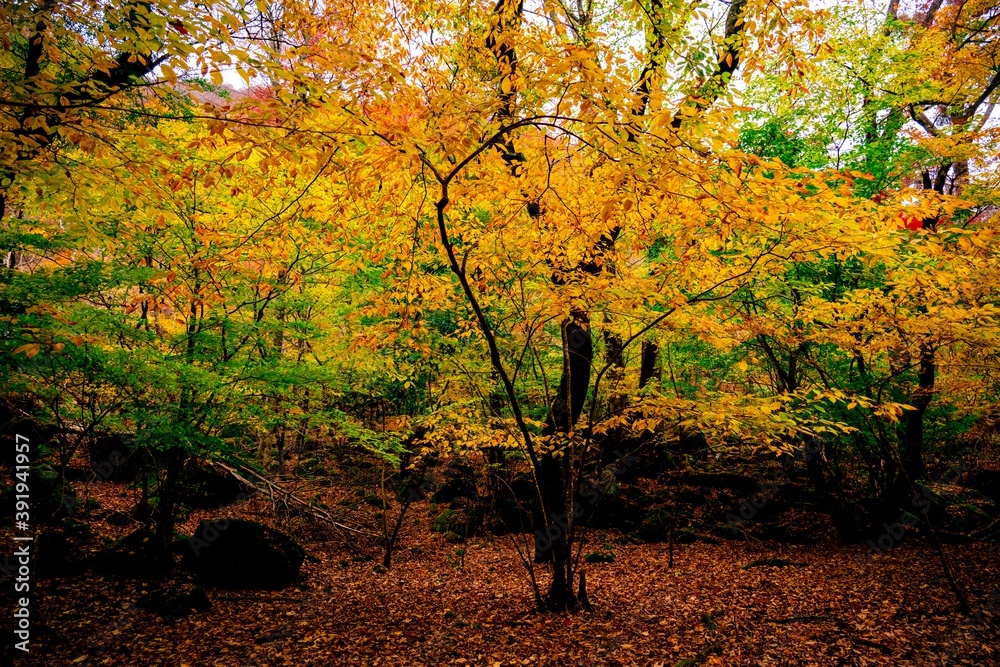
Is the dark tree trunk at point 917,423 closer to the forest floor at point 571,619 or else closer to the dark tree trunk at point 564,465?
the forest floor at point 571,619

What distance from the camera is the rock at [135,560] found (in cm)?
712

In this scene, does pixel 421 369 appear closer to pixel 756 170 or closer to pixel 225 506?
pixel 756 170

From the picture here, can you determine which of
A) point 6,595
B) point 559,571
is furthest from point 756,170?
point 6,595

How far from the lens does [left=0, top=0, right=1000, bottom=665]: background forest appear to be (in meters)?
3.27

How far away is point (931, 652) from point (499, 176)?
20.5 feet

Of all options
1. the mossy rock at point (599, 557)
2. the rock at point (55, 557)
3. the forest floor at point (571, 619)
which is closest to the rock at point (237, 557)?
the forest floor at point (571, 619)

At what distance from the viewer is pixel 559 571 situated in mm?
5867

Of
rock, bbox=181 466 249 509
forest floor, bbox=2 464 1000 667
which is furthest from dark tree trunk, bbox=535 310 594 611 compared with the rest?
rock, bbox=181 466 249 509

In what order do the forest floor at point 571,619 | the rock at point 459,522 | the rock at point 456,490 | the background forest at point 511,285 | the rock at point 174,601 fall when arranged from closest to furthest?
1. the background forest at point 511,285
2. the forest floor at point 571,619
3. the rock at point 174,601
4. the rock at point 459,522
5. the rock at point 456,490

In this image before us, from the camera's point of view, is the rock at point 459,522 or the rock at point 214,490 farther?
the rock at point 214,490

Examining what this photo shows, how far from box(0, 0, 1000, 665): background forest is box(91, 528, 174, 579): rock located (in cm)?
5

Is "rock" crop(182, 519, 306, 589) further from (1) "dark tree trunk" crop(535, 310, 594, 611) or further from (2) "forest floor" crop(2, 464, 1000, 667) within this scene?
(1) "dark tree trunk" crop(535, 310, 594, 611)

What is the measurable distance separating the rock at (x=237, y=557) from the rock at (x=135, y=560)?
38cm

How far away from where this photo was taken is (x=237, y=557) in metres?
7.75
